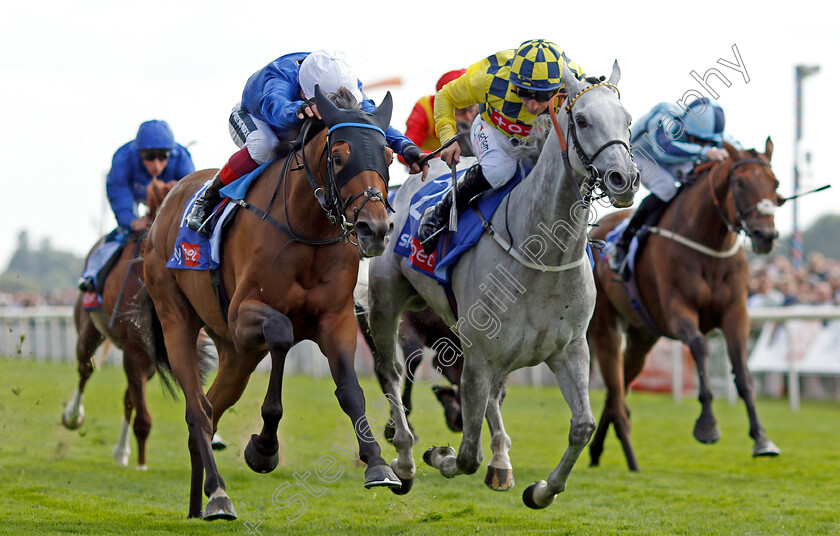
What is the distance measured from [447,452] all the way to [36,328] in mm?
18851

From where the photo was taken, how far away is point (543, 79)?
457 cm

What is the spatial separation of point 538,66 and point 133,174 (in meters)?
4.42

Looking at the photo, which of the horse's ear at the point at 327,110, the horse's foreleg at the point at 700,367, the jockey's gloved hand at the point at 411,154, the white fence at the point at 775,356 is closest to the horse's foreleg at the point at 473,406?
the jockey's gloved hand at the point at 411,154

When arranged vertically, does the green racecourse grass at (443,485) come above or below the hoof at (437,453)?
below

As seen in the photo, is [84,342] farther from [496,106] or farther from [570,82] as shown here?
[570,82]

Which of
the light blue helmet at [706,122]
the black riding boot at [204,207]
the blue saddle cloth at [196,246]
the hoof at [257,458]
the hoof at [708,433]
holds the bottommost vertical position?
the hoof at [708,433]

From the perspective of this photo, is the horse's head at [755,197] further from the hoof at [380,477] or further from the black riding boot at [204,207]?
the hoof at [380,477]

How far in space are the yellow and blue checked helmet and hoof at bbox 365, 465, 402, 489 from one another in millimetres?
1874

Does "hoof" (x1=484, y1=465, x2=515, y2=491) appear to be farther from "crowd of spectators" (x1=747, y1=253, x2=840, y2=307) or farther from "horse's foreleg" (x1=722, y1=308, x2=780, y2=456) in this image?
"crowd of spectators" (x1=747, y1=253, x2=840, y2=307)

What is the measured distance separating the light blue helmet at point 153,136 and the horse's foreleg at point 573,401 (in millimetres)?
4063

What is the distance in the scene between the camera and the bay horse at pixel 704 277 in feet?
22.9

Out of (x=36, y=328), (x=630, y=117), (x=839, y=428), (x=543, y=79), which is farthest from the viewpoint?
(x=36, y=328)

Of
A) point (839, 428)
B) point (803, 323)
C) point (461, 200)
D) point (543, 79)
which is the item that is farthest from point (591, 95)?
point (803, 323)

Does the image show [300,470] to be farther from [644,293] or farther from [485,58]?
[485,58]
